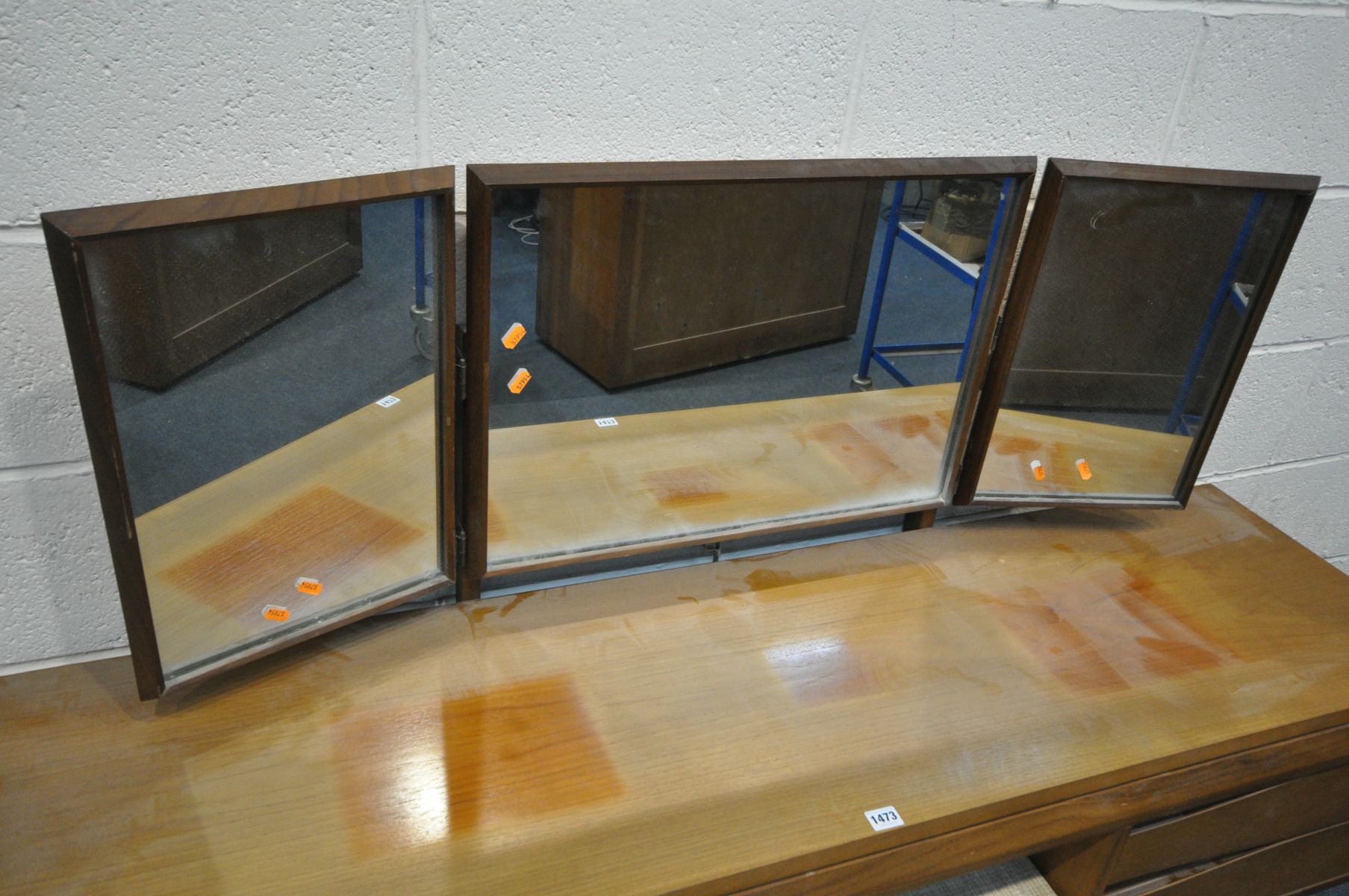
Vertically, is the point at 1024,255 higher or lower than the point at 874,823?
higher

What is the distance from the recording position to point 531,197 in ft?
2.99

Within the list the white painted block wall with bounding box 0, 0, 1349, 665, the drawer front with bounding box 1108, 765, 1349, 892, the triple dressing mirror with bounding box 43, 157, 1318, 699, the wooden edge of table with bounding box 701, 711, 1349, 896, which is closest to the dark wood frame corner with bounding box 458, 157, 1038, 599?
the triple dressing mirror with bounding box 43, 157, 1318, 699

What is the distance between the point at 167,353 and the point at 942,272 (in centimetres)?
79

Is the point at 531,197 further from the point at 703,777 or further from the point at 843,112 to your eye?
the point at 703,777

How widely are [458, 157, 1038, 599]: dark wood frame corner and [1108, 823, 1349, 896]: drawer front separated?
2.24 feet

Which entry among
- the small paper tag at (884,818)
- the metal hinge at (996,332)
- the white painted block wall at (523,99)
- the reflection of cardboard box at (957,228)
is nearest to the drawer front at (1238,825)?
the small paper tag at (884,818)

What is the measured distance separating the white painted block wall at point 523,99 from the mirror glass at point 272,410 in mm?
141

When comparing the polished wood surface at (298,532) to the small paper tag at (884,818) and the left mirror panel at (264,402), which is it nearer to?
the left mirror panel at (264,402)

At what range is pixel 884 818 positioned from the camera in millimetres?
949

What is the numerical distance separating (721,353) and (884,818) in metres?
0.49

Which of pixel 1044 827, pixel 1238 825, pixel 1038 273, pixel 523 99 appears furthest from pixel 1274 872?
pixel 523 99

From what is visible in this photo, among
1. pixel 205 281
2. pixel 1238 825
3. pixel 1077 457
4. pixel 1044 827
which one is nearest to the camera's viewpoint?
pixel 205 281

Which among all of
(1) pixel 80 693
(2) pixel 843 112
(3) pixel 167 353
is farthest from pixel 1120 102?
(1) pixel 80 693

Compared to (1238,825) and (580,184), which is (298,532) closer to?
(580,184)
